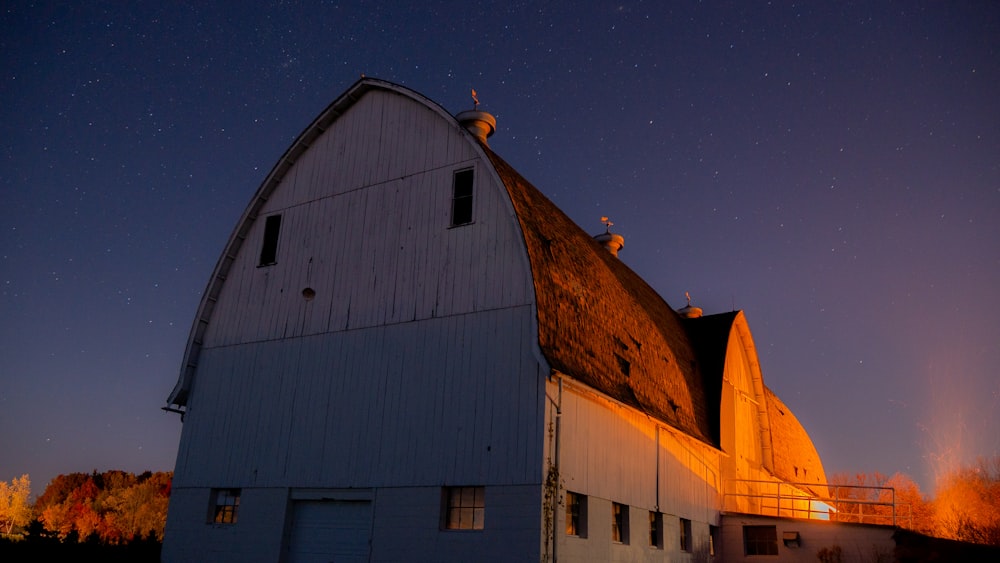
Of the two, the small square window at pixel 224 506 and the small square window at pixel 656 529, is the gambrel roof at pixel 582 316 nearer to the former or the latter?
the small square window at pixel 656 529

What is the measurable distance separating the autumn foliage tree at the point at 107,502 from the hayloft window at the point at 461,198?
6952cm

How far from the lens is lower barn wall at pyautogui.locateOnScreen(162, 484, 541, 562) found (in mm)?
14562

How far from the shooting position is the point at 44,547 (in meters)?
18.1

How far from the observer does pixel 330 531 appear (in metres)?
16.8

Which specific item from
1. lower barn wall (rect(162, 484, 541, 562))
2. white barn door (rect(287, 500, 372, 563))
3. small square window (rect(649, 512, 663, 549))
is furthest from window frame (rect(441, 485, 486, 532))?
small square window (rect(649, 512, 663, 549))

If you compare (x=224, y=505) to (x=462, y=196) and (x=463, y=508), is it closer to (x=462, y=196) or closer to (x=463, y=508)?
(x=463, y=508)

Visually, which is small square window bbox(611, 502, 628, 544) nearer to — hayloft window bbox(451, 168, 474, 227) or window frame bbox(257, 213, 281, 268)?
hayloft window bbox(451, 168, 474, 227)

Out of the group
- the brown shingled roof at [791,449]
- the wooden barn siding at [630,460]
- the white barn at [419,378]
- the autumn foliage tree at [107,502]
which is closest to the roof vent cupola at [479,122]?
the white barn at [419,378]

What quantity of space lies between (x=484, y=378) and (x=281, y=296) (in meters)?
6.41

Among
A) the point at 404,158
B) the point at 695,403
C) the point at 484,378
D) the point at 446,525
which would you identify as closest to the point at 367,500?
the point at 446,525

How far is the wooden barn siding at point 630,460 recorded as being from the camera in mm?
15969

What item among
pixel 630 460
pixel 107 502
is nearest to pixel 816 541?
pixel 630 460

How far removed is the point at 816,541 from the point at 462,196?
14.0m

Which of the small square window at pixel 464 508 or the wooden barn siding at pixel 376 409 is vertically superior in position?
the wooden barn siding at pixel 376 409
